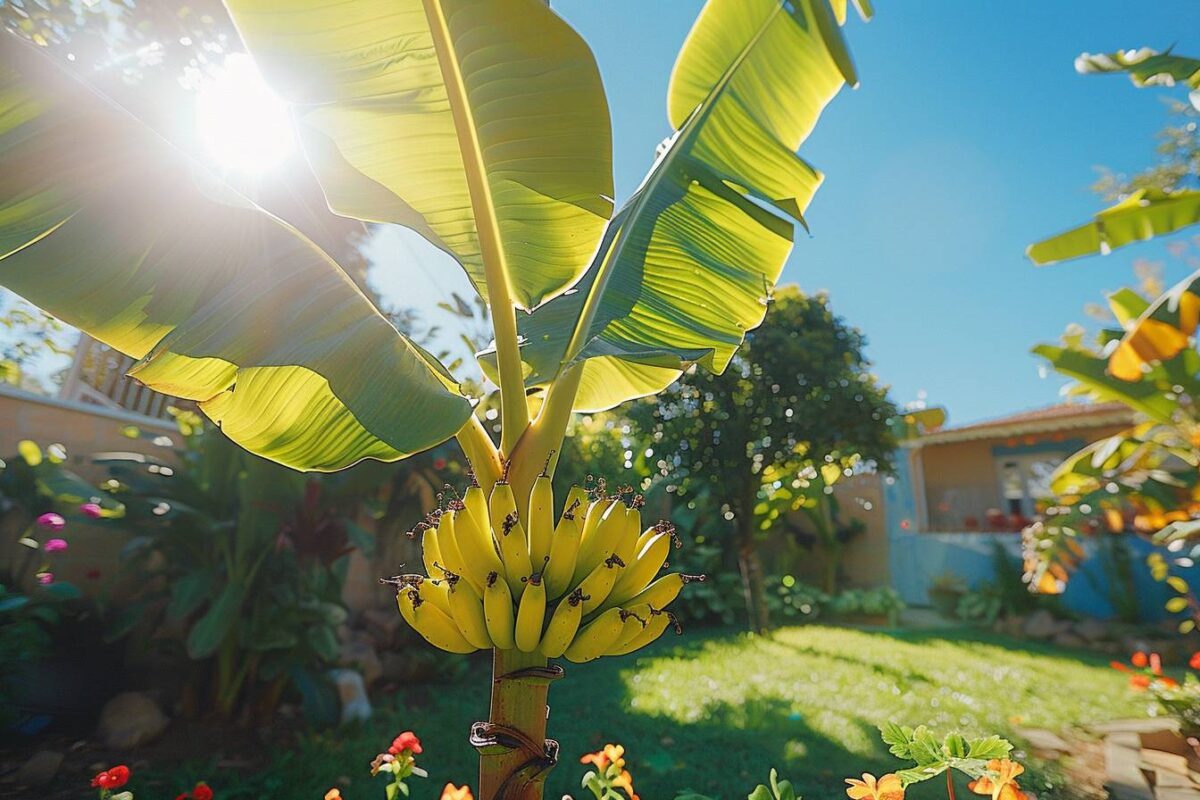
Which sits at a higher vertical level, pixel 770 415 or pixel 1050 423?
pixel 1050 423

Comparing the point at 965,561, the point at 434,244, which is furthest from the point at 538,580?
the point at 965,561

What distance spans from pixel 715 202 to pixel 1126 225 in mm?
3155

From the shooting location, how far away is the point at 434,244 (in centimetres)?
157

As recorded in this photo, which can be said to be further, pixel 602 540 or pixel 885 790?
pixel 602 540

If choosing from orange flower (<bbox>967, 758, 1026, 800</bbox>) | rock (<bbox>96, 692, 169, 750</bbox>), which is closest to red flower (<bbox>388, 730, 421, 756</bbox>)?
orange flower (<bbox>967, 758, 1026, 800</bbox>)

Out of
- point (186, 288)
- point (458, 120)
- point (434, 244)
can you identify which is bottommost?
point (186, 288)

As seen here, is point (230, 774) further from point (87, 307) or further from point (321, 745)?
→ point (87, 307)

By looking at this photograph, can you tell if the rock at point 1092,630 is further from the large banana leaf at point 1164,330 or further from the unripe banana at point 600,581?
the unripe banana at point 600,581

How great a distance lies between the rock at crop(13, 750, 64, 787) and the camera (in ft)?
8.29

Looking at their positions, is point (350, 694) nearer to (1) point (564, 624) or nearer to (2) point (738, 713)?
(2) point (738, 713)

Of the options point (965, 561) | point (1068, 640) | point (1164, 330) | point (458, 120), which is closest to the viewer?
point (458, 120)

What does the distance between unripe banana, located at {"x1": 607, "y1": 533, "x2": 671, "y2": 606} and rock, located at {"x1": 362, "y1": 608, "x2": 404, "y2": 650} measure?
4.51 meters

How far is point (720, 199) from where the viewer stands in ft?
5.90

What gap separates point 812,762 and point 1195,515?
304 cm
